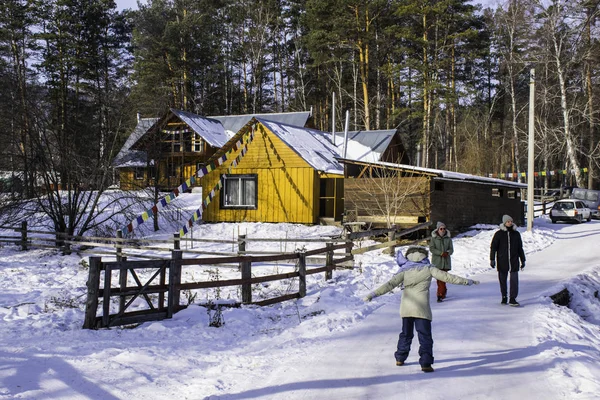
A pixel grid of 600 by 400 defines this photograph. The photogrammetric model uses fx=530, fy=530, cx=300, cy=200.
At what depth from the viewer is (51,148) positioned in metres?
21.5

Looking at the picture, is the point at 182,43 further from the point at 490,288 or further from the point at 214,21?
the point at 490,288

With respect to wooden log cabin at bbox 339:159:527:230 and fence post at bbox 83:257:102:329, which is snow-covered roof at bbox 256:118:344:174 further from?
fence post at bbox 83:257:102:329

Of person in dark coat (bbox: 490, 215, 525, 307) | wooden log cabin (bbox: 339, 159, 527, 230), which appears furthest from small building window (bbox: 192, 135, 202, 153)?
person in dark coat (bbox: 490, 215, 525, 307)

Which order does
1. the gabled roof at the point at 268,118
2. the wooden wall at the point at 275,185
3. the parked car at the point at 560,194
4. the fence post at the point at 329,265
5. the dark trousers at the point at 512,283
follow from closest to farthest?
the dark trousers at the point at 512,283
the fence post at the point at 329,265
the wooden wall at the point at 275,185
the gabled roof at the point at 268,118
the parked car at the point at 560,194

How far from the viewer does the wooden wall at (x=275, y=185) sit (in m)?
25.4

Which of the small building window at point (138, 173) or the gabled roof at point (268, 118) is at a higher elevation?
the gabled roof at point (268, 118)

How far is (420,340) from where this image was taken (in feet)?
20.7

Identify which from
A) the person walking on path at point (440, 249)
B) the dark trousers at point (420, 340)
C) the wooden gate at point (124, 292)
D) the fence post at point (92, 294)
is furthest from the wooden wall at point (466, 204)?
the fence post at point (92, 294)

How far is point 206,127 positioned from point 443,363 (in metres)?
34.3

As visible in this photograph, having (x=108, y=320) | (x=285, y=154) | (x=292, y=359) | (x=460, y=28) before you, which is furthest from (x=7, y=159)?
(x=460, y=28)

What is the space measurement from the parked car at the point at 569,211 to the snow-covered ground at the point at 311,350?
19.2m

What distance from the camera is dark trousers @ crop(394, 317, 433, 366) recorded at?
6285 mm

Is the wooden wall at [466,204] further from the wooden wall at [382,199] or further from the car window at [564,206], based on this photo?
the car window at [564,206]

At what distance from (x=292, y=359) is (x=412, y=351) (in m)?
1.67
